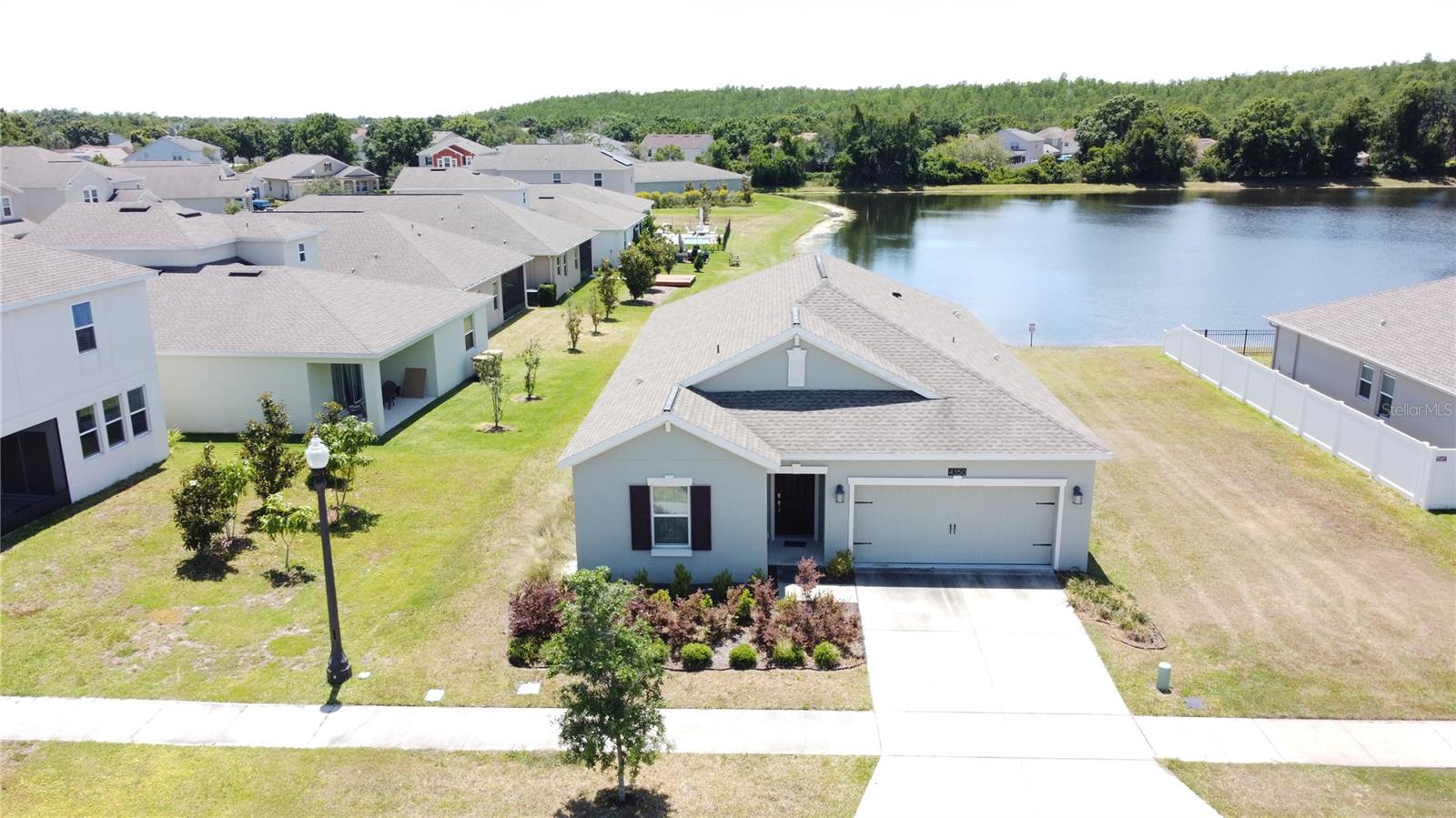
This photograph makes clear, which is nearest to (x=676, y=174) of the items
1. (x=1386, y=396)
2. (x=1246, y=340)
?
(x=1246, y=340)

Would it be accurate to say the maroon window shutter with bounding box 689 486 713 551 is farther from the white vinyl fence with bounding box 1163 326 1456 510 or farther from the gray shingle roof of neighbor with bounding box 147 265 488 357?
the white vinyl fence with bounding box 1163 326 1456 510

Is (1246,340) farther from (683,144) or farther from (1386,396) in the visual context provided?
(683,144)

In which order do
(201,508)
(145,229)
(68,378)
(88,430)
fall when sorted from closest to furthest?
1. (201,508)
2. (68,378)
3. (88,430)
4. (145,229)

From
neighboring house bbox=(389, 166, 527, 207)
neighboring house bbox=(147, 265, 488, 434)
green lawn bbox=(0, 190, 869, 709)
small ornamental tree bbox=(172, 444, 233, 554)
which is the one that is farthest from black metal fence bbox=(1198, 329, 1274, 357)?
neighboring house bbox=(389, 166, 527, 207)

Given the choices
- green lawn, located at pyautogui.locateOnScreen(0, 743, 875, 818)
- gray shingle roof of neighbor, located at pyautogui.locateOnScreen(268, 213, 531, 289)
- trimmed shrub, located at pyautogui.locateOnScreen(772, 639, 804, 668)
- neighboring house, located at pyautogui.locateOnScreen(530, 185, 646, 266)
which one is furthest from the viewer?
neighboring house, located at pyautogui.locateOnScreen(530, 185, 646, 266)

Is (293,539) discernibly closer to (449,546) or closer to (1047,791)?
(449,546)

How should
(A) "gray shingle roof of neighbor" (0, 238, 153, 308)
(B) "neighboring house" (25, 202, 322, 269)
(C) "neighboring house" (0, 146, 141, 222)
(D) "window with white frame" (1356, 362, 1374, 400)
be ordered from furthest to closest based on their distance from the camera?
(C) "neighboring house" (0, 146, 141, 222), (B) "neighboring house" (25, 202, 322, 269), (D) "window with white frame" (1356, 362, 1374, 400), (A) "gray shingle roof of neighbor" (0, 238, 153, 308)

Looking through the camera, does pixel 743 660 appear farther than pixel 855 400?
No

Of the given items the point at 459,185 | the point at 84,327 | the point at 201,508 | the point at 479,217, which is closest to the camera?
the point at 201,508
